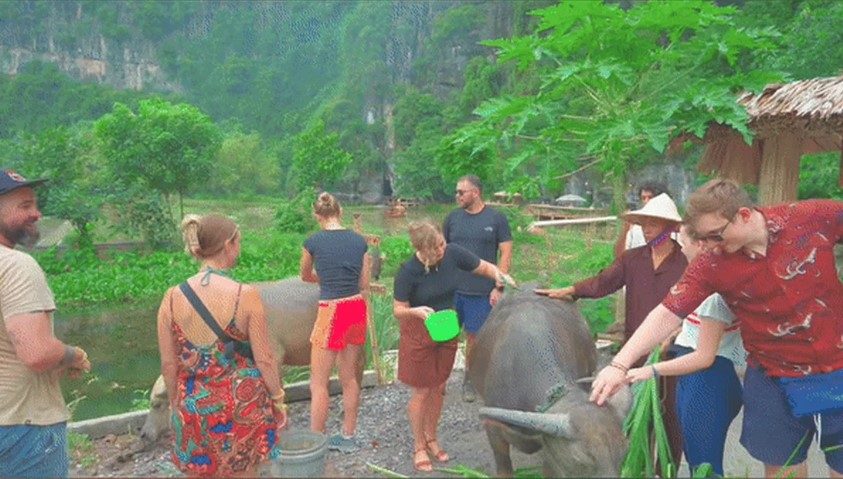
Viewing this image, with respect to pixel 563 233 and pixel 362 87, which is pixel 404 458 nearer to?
pixel 563 233

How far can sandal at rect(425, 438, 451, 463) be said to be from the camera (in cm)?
454

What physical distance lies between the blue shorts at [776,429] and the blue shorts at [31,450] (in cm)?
283

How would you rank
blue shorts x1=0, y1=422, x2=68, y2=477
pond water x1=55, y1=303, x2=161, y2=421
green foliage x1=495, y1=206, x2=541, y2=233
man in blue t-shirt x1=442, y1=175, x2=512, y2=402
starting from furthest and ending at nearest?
green foliage x1=495, y1=206, x2=541, y2=233 → pond water x1=55, y1=303, x2=161, y2=421 → man in blue t-shirt x1=442, y1=175, x2=512, y2=402 → blue shorts x1=0, y1=422, x2=68, y2=477

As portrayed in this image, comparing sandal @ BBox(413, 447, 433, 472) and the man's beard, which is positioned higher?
the man's beard

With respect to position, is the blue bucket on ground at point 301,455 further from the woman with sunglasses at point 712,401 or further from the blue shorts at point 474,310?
the blue shorts at point 474,310

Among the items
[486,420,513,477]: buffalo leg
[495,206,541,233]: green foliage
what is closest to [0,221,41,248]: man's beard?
[486,420,513,477]: buffalo leg

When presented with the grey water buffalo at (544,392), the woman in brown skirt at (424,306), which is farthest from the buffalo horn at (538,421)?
the woman in brown skirt at (424,306)

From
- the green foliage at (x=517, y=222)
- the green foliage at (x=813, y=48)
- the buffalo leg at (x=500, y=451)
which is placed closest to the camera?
the buffalo leg at (x=500, y=451)

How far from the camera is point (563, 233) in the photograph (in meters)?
23.1

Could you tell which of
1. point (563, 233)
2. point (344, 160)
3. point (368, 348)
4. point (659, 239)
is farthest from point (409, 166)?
point (659, 239)

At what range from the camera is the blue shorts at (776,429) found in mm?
2625

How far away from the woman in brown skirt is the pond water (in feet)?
11.9

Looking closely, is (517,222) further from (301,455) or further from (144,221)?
(301,455)

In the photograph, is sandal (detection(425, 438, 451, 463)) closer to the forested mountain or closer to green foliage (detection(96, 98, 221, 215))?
the forested mountain
